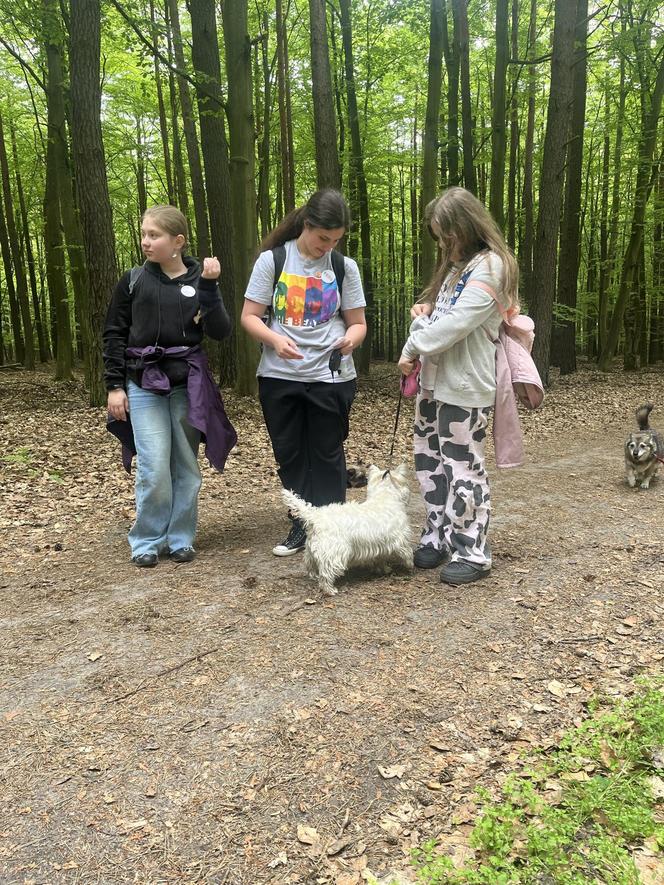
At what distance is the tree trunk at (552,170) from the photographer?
11023mm

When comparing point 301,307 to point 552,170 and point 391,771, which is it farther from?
point 552,170

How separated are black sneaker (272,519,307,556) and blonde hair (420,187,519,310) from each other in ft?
6.65

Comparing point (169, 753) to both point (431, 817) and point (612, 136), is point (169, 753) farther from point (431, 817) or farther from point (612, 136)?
point (612, 136)

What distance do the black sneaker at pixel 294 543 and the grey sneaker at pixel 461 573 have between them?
1137mm

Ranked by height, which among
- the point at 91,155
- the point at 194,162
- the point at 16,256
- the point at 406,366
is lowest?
the point at 406,366

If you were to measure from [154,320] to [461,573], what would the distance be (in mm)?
2567

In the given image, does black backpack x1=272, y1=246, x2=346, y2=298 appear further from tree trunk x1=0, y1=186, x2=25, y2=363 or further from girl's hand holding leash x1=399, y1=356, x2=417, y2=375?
tree trunk x1=0, y1=186, x2=25, y2=363

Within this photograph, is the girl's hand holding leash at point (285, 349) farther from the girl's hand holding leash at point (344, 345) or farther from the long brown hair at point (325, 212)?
the long brown hair at point (325, 212)

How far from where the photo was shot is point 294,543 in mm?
4453

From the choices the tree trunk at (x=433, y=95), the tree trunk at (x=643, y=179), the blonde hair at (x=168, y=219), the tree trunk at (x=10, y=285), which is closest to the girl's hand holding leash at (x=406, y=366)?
the blonde hair at (x=168, y=219)

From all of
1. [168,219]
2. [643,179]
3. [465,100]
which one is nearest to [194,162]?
[465,100]

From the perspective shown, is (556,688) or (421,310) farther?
(421,310)

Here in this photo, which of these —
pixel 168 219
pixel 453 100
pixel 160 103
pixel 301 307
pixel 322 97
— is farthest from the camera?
pixel 160 103

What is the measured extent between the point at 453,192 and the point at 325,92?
7353 mm
